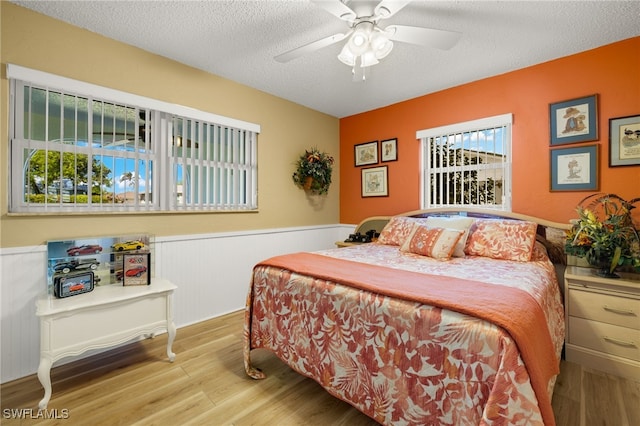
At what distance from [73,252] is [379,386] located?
7.67 ft

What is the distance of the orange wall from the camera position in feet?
7.76

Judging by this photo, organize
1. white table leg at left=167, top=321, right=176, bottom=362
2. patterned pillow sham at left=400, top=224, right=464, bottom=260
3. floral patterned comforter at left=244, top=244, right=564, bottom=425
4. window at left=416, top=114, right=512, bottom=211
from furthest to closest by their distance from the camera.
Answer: window at left=416, top=114, right=512, bottom=211, patterned pillow sham at left=400, top=224, right=464, bottom=260, white table leg at left=167, top=321, right=176, bottom=362, floral patterned comforter at left=244, top=244, right=564, bottom=425

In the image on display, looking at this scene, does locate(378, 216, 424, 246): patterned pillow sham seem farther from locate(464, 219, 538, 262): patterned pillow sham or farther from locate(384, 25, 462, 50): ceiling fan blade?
locate(384, 25, 462, 50): ceiling fan blade

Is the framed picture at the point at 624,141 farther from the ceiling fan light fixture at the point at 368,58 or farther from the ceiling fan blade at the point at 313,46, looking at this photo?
the ceiling fan blade at the point at 313,46

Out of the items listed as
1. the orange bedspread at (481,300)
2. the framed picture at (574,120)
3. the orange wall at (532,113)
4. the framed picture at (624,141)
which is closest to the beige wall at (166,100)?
the orange wall at (532,113)

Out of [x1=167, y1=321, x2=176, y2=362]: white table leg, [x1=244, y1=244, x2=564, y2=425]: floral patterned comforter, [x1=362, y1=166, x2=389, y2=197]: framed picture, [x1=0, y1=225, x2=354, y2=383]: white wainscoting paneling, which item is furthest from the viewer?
[x1=362, y1=166, x2=389, y2=197]: framed picture

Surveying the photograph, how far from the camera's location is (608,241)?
2027 millimetres

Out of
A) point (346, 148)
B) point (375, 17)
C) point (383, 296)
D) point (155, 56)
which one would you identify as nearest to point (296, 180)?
point (346, 148)

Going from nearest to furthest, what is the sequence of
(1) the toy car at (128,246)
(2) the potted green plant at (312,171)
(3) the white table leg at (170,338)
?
(3) the white table leg at (170,338)
(1) the toy car at (128,246)
(2) the potted green plant at (312,171)

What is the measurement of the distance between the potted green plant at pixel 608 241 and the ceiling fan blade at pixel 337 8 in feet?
7.41

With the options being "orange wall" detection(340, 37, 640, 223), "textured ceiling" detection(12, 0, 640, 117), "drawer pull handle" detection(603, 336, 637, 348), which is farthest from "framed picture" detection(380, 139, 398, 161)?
"drawer pull handle" detection(603, 336, 637, 348)

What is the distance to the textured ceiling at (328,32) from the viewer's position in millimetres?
1970

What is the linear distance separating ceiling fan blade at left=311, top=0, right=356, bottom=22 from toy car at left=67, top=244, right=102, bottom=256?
7.67 feet

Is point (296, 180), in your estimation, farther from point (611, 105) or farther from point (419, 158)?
point (611, 105)
